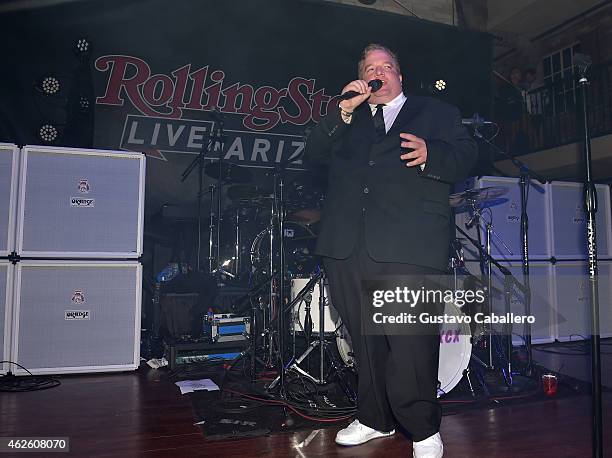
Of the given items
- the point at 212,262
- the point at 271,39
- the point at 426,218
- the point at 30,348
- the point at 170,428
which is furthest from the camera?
the point at 271,39

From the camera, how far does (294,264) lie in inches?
185

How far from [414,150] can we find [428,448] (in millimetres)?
1218

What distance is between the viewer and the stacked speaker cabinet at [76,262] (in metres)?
3.85

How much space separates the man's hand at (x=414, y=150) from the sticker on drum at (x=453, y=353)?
1.32 meters

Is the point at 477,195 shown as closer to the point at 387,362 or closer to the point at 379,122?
the point at 379,122

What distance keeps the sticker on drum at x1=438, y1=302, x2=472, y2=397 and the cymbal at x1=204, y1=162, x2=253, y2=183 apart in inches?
129

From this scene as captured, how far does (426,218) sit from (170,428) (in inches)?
68.8

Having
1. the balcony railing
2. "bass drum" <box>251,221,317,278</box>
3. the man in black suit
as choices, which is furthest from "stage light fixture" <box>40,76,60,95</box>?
the balcony railing

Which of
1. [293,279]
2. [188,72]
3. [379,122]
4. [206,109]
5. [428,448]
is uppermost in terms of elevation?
[188,72]

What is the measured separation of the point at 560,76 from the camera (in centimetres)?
1080

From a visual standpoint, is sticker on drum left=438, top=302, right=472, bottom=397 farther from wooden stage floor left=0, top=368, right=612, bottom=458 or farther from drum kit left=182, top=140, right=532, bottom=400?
wooden stage floor left=0, top=368, right=612, bottom=458

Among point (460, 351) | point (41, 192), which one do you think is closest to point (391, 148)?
point (460, 351)

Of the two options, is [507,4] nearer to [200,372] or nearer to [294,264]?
[294,264]

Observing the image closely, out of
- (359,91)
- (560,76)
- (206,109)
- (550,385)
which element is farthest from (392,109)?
(560,76)
